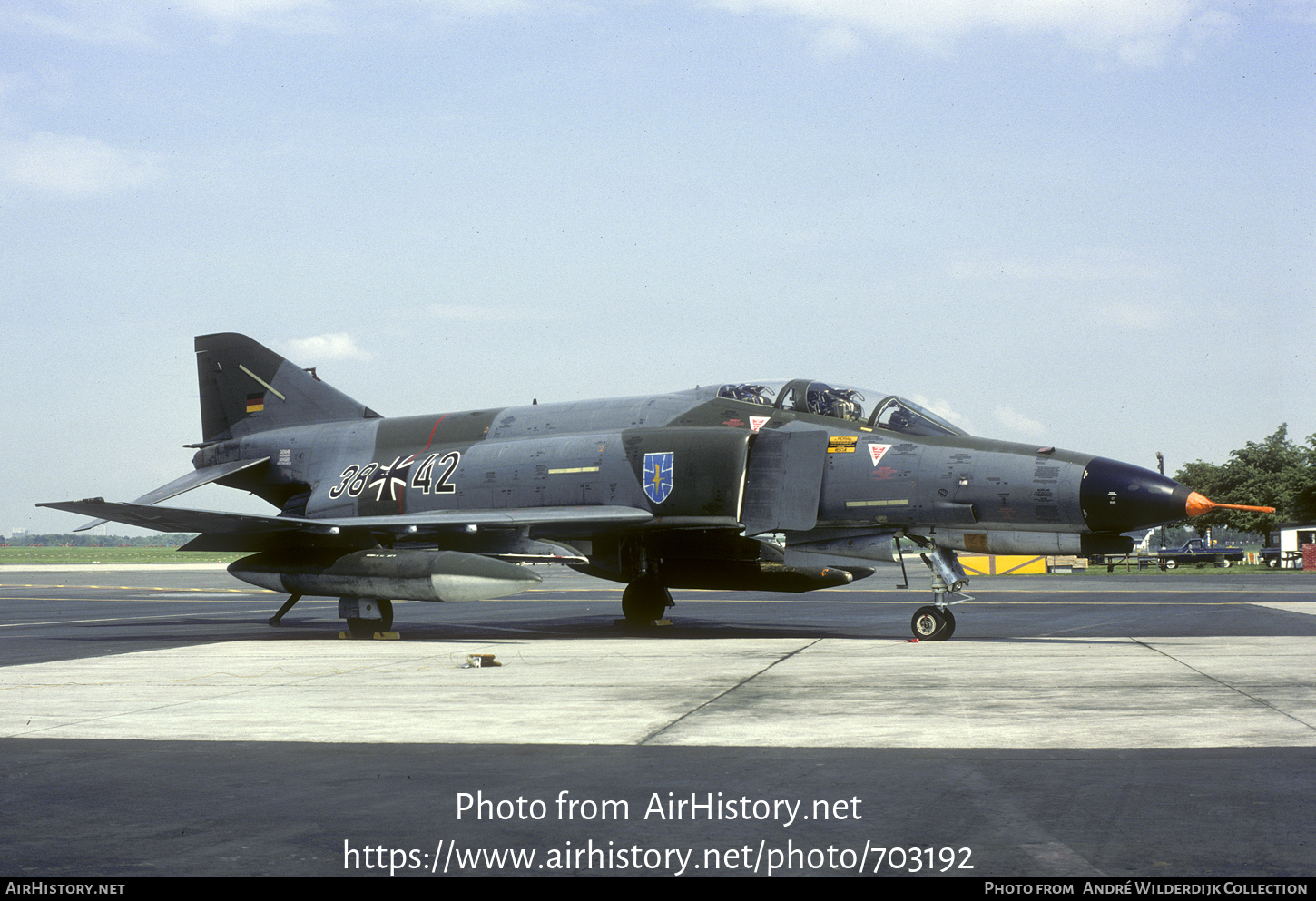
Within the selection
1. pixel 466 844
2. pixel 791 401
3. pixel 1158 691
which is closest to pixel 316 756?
pixel 466 844

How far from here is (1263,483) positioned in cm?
7225

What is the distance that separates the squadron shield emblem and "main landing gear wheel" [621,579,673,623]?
2.55m

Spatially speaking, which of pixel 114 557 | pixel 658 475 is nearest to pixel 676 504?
pixel 658 475

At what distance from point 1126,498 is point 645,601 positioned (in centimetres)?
790

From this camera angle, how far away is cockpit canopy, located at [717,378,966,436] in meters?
15.5

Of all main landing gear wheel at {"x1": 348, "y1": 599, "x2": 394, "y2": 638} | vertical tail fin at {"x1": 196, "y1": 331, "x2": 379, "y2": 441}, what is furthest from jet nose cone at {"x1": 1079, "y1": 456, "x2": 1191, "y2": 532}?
vertical tail fin at {"x1": 196, "y1": 331, "x2": 379, "y2": 441}

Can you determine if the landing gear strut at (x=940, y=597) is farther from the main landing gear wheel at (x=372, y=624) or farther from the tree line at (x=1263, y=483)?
the tree line at (x=1263, y=483)

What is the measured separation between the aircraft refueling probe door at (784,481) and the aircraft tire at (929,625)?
1835 millimetres

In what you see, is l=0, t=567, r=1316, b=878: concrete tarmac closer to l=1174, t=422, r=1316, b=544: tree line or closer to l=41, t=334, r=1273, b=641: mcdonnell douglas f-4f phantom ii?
l=41, t=334, r=1273, b=641: mcdonnell douglas f-4f phantom ii

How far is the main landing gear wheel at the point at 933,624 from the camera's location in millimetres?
14844

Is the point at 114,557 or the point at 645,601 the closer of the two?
the point at 645,601

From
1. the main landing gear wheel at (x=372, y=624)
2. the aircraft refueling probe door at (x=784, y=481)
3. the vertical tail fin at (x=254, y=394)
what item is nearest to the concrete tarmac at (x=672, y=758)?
the main landing gear wheel at (x=372, y=624)

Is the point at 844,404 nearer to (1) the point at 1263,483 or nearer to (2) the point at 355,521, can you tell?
(2) the point at 355,521
